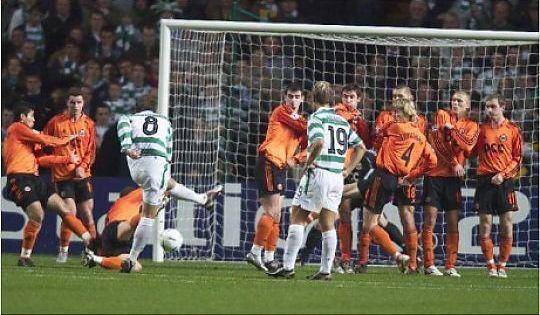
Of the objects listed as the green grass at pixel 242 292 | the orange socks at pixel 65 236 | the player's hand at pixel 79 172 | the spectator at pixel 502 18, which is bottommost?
the green grass at pixel 242 292

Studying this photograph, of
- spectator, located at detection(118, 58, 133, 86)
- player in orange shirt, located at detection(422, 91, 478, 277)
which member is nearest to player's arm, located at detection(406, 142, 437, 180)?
player in orange shirt, located at detection(422, 91, 478, 277)

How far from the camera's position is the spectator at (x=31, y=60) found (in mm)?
19672

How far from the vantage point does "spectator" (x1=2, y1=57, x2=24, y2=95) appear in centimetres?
1944

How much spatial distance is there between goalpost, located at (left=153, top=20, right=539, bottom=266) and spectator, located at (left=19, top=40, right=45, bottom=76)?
9.58 feet

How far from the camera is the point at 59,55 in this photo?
64.7ft

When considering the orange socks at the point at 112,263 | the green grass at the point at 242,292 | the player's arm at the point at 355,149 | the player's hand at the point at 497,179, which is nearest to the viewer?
the green grass at the point at 242,292

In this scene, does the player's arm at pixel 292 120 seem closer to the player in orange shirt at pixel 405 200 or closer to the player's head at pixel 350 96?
the player's head at pixel 350 96

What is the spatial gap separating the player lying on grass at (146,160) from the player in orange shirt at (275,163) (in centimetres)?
174

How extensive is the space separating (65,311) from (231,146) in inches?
315

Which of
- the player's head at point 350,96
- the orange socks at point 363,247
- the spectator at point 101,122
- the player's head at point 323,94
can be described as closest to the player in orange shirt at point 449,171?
the orange socks at point 363,247

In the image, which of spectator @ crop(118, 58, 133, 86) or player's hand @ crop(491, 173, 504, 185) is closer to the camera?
player's hand @ crop(491, 173, 504, 185)

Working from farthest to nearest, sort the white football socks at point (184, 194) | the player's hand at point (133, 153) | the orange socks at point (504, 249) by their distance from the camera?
the orange socks at point (504, 249) → the white football socks at point (184, 194) → the player's hand at point (133, 153)

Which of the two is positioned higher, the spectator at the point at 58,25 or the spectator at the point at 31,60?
the spectator at the point at 58,25

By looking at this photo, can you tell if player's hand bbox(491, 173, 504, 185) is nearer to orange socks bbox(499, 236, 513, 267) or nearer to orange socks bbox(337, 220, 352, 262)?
orange socks bbox(499, 236, 513, 267)
